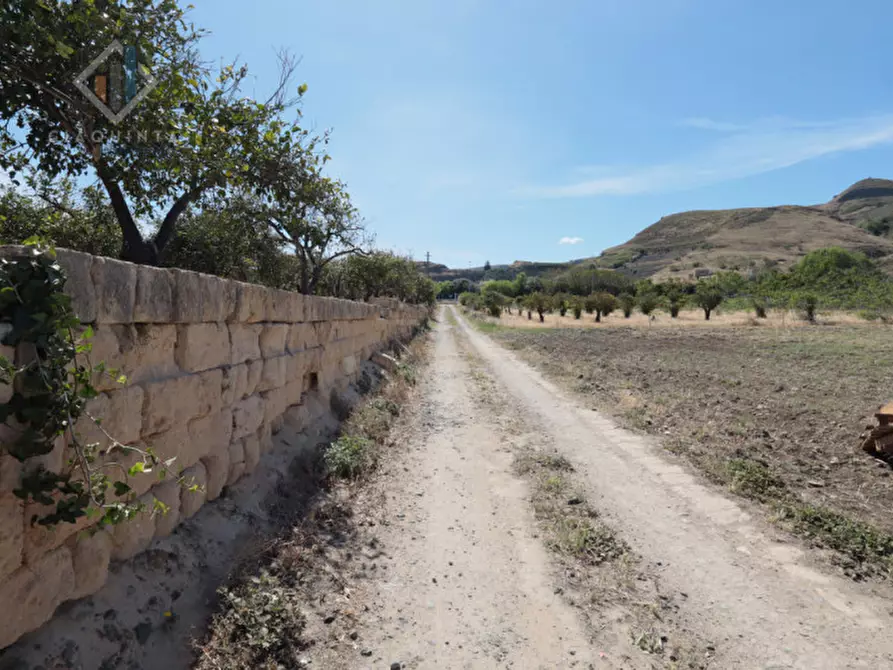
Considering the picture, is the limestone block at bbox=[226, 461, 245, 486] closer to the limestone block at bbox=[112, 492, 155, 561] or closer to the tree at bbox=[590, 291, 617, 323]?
the limestone block at bbox=[112, 492, 155, 561]

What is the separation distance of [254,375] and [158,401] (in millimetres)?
1713

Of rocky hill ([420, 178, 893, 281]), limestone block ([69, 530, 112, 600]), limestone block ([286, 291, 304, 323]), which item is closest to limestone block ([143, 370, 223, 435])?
limestone block ([69, 530, 112, 600])

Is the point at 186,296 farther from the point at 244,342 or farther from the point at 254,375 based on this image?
the point at 254,375

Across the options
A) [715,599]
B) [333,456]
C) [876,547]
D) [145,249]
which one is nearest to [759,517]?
[876,547]

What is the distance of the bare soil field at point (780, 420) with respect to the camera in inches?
201

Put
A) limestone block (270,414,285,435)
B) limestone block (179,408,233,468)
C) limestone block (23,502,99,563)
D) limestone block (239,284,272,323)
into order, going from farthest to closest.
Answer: limestone block (270,414,285,435) < limestone block (239,284,272,323) < limestone block (179,408,233,468) < limestone block (23,502,99,563)

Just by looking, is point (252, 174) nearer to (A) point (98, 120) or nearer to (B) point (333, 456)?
(A) point (98, 120)

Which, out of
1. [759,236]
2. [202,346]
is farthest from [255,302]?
[759,236]

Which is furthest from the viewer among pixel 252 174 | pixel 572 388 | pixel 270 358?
pixel 572 388

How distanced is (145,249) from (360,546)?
4.26 m

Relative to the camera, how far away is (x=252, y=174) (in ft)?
24.3

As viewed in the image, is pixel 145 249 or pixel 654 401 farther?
pixel 654 401

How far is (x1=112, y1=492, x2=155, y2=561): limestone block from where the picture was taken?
3.11m

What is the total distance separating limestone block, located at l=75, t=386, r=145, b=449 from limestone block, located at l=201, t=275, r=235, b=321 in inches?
40.8
